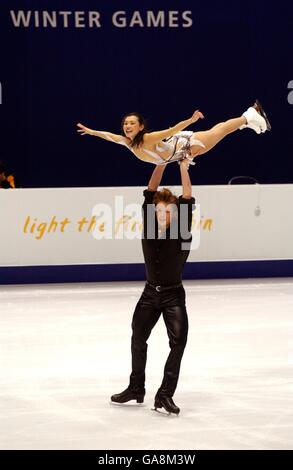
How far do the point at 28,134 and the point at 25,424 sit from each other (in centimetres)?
941

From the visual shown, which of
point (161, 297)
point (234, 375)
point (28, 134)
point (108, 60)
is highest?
point (108, 60)

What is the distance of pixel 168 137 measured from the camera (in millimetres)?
6078

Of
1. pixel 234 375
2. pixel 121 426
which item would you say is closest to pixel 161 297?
pixel 121 426

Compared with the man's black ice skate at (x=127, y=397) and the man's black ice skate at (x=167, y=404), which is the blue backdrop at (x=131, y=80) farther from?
the man's black ice skate at (x=167, y=404)

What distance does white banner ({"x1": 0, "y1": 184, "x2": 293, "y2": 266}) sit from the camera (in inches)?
423

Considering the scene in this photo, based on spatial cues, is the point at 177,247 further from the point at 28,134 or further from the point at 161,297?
the point at 28,134

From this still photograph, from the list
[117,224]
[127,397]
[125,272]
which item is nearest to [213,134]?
[127,397]

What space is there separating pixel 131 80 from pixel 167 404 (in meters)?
9.60

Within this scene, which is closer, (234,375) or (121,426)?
(121,426)

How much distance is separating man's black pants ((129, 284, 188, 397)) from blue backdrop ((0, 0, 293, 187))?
29.5 feet

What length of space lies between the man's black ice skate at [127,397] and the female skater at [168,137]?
141 centimetres

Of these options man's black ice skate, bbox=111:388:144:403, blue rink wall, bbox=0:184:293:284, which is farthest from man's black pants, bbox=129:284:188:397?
blue rink wall, bbox=0:184:293:284
